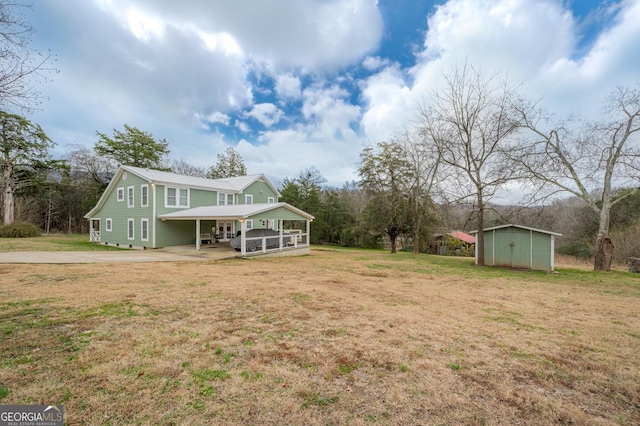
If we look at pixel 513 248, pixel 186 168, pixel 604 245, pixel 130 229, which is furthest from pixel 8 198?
pixel 604 245

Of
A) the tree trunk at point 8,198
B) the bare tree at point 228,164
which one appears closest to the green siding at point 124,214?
the tree trunk at point 8,198

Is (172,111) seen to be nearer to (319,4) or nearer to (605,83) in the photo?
(319,4)

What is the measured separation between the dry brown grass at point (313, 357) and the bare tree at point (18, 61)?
12.1 ft

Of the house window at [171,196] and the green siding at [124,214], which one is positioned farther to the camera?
the house window at [171,196]

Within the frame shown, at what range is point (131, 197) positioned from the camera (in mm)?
18047

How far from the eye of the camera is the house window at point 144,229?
675 inches

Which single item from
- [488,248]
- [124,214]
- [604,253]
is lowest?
[604,253]

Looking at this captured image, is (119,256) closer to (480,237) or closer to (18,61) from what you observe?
(18,61)

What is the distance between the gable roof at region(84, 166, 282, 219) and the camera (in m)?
17.5

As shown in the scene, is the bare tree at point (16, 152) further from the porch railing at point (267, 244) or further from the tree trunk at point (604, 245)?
the tree trunk at point (604, 245)

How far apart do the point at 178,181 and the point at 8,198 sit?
18.5m

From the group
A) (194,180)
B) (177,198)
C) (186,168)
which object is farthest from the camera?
(186,168)

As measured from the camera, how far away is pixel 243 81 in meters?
17.8

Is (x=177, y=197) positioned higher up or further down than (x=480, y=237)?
higher up
